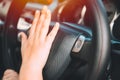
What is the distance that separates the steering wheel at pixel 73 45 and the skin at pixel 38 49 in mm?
48

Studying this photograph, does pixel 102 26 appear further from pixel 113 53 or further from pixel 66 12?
pixel 66 12

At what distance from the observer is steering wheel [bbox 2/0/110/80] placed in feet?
2.38

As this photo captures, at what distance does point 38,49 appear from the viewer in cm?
80

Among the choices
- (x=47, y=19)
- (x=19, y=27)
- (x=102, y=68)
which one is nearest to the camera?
(x=102, y=68)

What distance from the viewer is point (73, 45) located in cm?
83

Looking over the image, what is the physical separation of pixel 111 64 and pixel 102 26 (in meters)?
0.14

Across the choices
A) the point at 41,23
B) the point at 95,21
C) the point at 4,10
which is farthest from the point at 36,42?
the point at 4,10

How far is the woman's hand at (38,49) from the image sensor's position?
799mm

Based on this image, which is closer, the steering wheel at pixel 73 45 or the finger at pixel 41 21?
the steering wheel at pixel 73 45

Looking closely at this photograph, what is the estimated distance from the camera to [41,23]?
83 cm

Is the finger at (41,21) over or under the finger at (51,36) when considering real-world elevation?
over

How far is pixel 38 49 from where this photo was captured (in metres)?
0.80

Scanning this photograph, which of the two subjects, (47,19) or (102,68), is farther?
(47,19)

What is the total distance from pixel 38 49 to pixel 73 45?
0.09 meters
